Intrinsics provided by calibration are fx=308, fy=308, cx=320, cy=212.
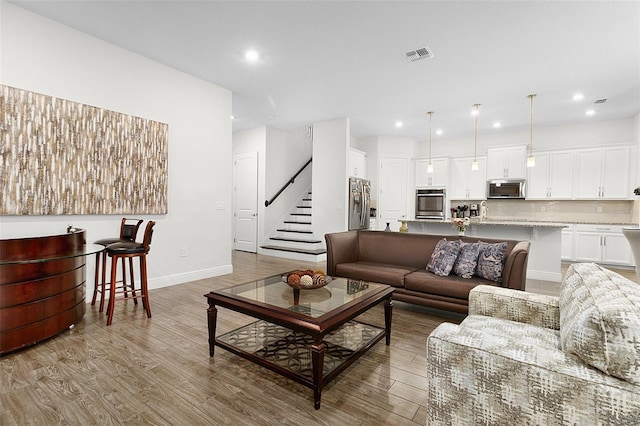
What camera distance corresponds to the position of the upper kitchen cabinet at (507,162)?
268 inches

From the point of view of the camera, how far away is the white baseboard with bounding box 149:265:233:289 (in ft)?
13.3

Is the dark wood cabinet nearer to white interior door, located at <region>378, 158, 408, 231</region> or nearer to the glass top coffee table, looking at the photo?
the glass top coffee table

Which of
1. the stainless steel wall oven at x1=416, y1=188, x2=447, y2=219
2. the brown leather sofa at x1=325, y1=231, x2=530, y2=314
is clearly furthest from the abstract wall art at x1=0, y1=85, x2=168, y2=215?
the stainless steel wall oven at x1=416, y1=188, x2=447, y2=219

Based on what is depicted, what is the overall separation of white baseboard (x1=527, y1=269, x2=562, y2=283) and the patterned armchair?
13.2 feet

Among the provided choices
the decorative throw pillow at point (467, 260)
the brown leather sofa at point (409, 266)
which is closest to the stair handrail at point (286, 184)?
the brown leather sofa at point (409, 266)

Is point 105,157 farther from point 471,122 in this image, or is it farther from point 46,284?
point 471,122

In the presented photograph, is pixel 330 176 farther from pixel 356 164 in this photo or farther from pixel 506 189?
pixel 506 189

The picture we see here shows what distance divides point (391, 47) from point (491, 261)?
8.53ft

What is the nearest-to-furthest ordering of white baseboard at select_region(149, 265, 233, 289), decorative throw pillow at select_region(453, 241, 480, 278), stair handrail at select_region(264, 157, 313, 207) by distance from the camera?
decorative throw pillow at select_region(453, 241, 480, 278)
white baseboard at select_region(149, 265, 233, 289)
stair handrail at select_region(264, 157, 313, 207)

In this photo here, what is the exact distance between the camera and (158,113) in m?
4.05

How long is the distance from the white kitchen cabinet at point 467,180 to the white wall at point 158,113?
5.59m

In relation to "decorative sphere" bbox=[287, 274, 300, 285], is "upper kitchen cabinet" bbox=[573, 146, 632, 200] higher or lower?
higher

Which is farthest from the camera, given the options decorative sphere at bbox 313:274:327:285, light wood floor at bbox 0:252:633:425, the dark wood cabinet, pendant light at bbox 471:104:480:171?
pendant light at bbox 471:104:480:171

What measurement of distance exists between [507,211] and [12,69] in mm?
8601
